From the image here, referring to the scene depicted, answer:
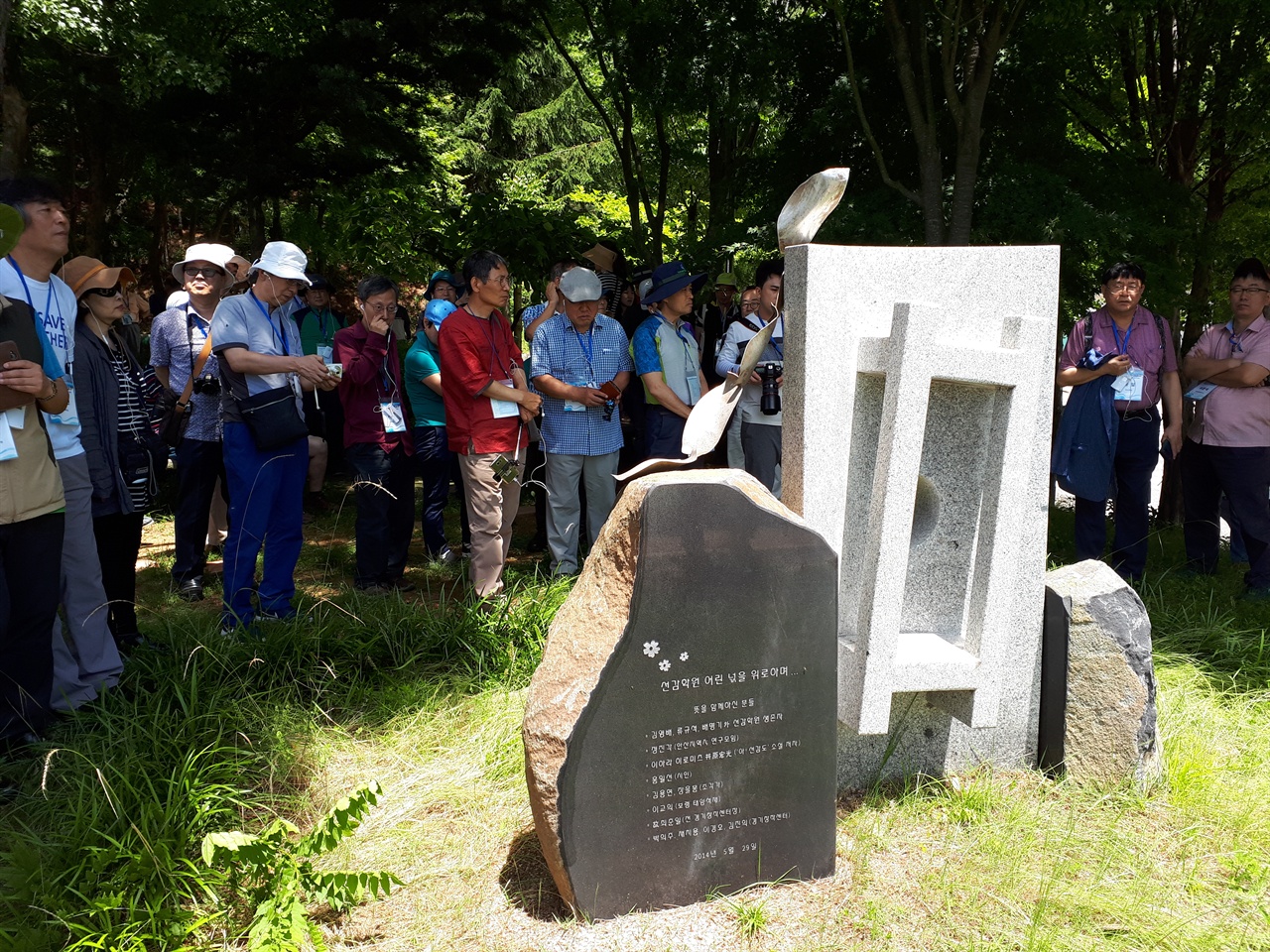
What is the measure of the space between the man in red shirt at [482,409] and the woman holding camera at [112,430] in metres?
1.60

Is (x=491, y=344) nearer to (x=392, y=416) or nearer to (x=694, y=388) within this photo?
(x=392, y=416)

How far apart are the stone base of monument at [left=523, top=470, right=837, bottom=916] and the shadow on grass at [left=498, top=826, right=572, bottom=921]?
0.15 m

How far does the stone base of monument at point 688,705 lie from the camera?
2.89m

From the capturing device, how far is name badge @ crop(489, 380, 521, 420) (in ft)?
18.2

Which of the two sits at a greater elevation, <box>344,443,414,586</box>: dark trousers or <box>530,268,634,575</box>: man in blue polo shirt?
<box>530,268,634,575</box>: man in blue polo shirt

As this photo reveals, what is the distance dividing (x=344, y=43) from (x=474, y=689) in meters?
6.56

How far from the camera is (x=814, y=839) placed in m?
3.15

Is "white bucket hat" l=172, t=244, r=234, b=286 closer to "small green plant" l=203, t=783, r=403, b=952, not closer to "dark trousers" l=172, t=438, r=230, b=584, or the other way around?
"dark trousers" l=172, t=438, r=230, b=584

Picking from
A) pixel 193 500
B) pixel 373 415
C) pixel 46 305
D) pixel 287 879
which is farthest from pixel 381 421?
pixel 287 879

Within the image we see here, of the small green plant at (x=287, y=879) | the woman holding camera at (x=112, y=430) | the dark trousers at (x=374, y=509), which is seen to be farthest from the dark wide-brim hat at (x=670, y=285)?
the small green plant at (x=287, y=879)

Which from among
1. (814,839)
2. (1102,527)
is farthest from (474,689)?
(1102,527)

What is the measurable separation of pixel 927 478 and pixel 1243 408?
3.68 metres

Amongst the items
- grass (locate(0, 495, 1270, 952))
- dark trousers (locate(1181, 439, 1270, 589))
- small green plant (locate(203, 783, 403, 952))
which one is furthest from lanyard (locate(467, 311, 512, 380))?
dark trousers (locate(1181, 439, 1270, 589))

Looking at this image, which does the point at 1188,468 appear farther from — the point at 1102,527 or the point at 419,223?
the point at 419,223
